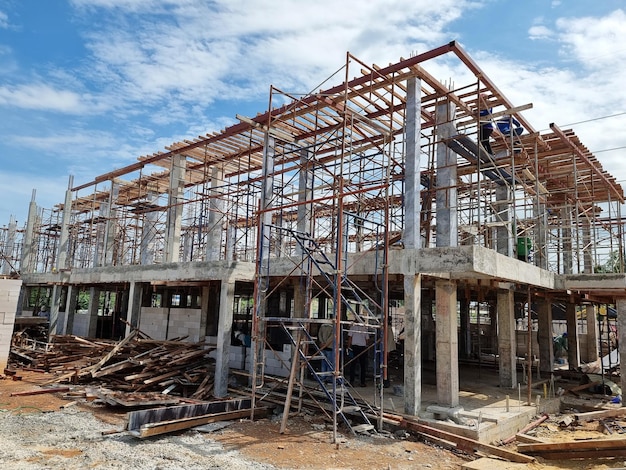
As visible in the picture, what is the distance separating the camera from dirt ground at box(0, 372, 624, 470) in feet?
23.6

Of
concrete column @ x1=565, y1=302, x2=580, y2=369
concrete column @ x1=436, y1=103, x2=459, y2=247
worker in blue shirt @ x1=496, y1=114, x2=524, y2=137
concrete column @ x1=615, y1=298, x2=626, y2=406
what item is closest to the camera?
concrete column @ x1=436, y1=103, x2=459, y2=247

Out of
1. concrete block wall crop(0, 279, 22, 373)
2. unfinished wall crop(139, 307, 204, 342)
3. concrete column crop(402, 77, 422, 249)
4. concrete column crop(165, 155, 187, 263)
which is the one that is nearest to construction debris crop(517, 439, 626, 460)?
concrete column crop(402, 77, 422, 249)

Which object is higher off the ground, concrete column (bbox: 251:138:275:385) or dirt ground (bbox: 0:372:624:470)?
concrete column (bbox: 251:138:275:385)

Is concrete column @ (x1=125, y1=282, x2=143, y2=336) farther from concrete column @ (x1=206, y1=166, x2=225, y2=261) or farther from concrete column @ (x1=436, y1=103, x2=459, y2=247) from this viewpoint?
concrete column @ (x1=436, y1=103, x2=459, y2=247)

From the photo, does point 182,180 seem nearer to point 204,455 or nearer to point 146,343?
point 146,343

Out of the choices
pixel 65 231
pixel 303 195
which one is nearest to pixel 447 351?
pixel 303 195

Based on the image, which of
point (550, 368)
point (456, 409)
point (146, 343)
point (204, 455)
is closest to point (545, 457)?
point (456, 409)

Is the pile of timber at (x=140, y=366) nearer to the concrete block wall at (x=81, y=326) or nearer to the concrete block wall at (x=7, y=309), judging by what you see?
the concrete block wall at (x=7, y=309)

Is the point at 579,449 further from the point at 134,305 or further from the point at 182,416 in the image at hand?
the point at 134,305

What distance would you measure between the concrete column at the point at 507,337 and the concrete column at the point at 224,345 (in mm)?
7704

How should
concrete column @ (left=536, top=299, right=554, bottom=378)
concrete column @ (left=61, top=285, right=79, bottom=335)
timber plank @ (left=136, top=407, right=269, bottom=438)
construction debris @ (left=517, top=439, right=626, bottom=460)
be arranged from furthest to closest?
1. concrete column @ (left=61, top=285, right=79, bottom=335)
2. concrete column @ (left=536, top=299, right=554, bottom=378)
3. timber plank @ (left=136, top=407, right=269, bottom=438)
4. construction debris @ (left=517, top=439, right=626, bottom=460)

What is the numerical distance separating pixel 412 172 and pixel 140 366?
9.32 m

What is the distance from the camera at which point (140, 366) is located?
13242 mm

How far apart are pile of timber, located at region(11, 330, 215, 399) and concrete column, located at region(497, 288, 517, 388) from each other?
8.33 meters
